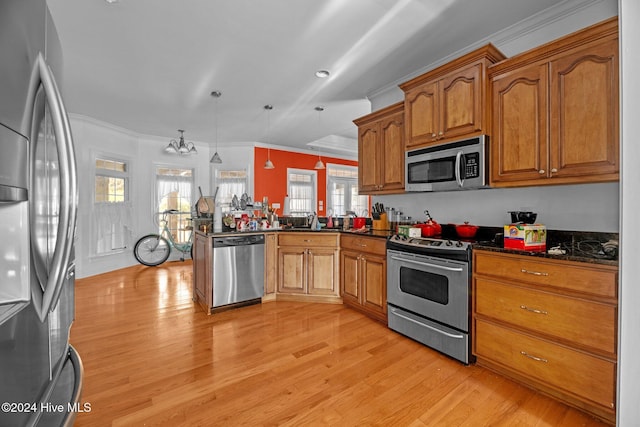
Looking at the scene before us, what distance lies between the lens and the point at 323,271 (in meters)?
Answer: 3.66

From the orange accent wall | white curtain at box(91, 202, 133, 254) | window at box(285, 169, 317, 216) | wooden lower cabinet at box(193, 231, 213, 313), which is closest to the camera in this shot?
wooden lower cabinet at box(193, 231, 213, 313)

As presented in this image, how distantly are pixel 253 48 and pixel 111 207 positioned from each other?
4350 mm

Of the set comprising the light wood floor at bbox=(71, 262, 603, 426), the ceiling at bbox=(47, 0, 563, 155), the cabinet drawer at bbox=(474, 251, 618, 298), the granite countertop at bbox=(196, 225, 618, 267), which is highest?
the ceiling at bbox=(47, 0, 563, 155)

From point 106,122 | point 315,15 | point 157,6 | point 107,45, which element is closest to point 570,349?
point 315,15

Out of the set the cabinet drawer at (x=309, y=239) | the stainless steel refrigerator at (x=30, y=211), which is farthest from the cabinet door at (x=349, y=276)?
the stainless steel refrigerator at (x=30, y=211)

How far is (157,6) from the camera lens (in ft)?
7.55

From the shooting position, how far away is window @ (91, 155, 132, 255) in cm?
524

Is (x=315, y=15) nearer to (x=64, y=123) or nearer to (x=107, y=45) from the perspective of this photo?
(x=107, y=45)

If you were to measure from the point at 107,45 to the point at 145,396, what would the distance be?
299 cm

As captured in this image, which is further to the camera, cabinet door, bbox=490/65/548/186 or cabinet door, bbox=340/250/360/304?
cabinet door, bbox=340/250/360/304

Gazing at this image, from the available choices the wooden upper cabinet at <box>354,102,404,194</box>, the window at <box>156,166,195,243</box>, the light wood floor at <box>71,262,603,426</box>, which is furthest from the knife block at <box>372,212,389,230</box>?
the window at <box>156,166,195,243</box>

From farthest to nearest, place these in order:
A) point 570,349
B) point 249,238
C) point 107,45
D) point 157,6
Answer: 1. point 249,238
2. point 107,45
3. point 157,6
4. point 570,349

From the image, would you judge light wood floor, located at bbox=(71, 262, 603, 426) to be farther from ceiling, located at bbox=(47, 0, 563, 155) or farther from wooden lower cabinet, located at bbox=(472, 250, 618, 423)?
ceiling, located at bbox=(47, 0, 563, 155)

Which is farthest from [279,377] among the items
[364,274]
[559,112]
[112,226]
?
[112,226]
